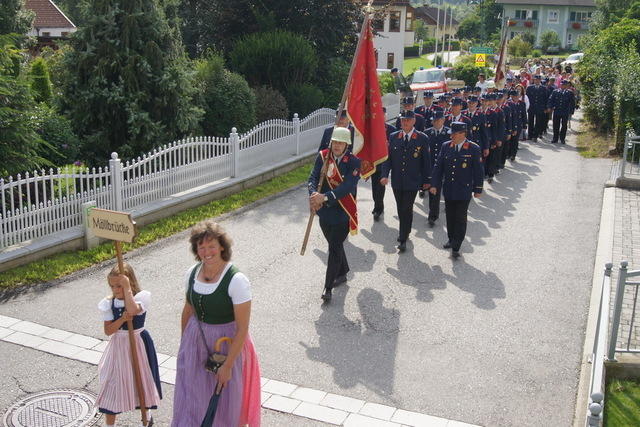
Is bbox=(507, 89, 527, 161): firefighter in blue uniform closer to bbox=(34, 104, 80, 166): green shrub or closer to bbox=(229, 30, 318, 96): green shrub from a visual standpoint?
bbox=(229, 30, 318, 96): green shrub

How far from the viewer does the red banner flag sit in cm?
770

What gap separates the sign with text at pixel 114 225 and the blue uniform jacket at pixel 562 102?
16.4 meters

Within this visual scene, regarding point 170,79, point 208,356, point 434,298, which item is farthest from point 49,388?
point 170,79

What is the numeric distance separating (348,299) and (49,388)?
338 centimetres

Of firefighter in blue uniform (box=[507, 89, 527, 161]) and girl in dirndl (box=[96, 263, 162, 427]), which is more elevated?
firefighter in blue uniform (box=[507, 89, 527, 161])

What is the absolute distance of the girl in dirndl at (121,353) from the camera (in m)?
4.89

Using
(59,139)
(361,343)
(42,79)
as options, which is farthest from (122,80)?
(361,343)

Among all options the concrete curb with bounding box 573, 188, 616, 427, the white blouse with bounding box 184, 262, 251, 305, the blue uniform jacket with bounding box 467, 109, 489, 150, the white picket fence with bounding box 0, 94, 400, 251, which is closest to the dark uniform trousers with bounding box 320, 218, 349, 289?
the concrete curb with bounding box 573, 188, 616, 427

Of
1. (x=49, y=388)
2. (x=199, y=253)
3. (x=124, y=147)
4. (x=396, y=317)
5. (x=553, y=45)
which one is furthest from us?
(x=553, y=45)

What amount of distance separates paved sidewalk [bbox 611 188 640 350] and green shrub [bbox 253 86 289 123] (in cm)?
838

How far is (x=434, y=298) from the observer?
26.3 ft

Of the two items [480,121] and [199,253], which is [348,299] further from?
[480,121]

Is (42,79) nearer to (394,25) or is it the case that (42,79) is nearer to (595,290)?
(595,290)

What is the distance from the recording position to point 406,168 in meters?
9.85
